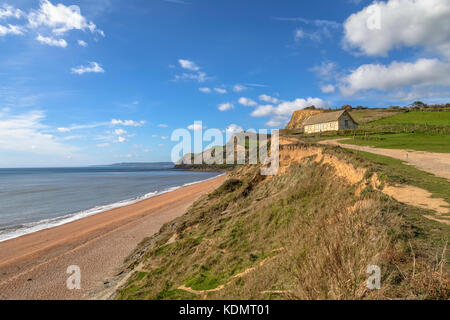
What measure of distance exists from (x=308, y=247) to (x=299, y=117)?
94934 millimetres

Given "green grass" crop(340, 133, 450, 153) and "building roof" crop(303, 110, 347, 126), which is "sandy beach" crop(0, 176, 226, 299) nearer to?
"green grass" crop(340, 133, 450, 153)

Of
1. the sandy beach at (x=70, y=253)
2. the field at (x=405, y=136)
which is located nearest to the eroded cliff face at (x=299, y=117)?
the field at (x=405, y=136)

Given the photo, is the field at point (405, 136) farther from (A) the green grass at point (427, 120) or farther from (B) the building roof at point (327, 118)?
(B) the building roof at point (327, 118)

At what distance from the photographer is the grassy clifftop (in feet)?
10.2

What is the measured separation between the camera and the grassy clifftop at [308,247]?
3115 millimetres

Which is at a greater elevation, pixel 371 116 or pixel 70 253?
pixel 371 116

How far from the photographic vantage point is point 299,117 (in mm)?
92562

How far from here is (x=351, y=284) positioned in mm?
2920

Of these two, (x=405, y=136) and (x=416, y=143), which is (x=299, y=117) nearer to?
(x=405, y=136)

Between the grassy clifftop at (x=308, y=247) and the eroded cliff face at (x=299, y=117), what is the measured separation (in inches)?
3167

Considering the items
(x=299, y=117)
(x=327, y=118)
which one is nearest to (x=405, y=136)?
(x=327, y=118)
